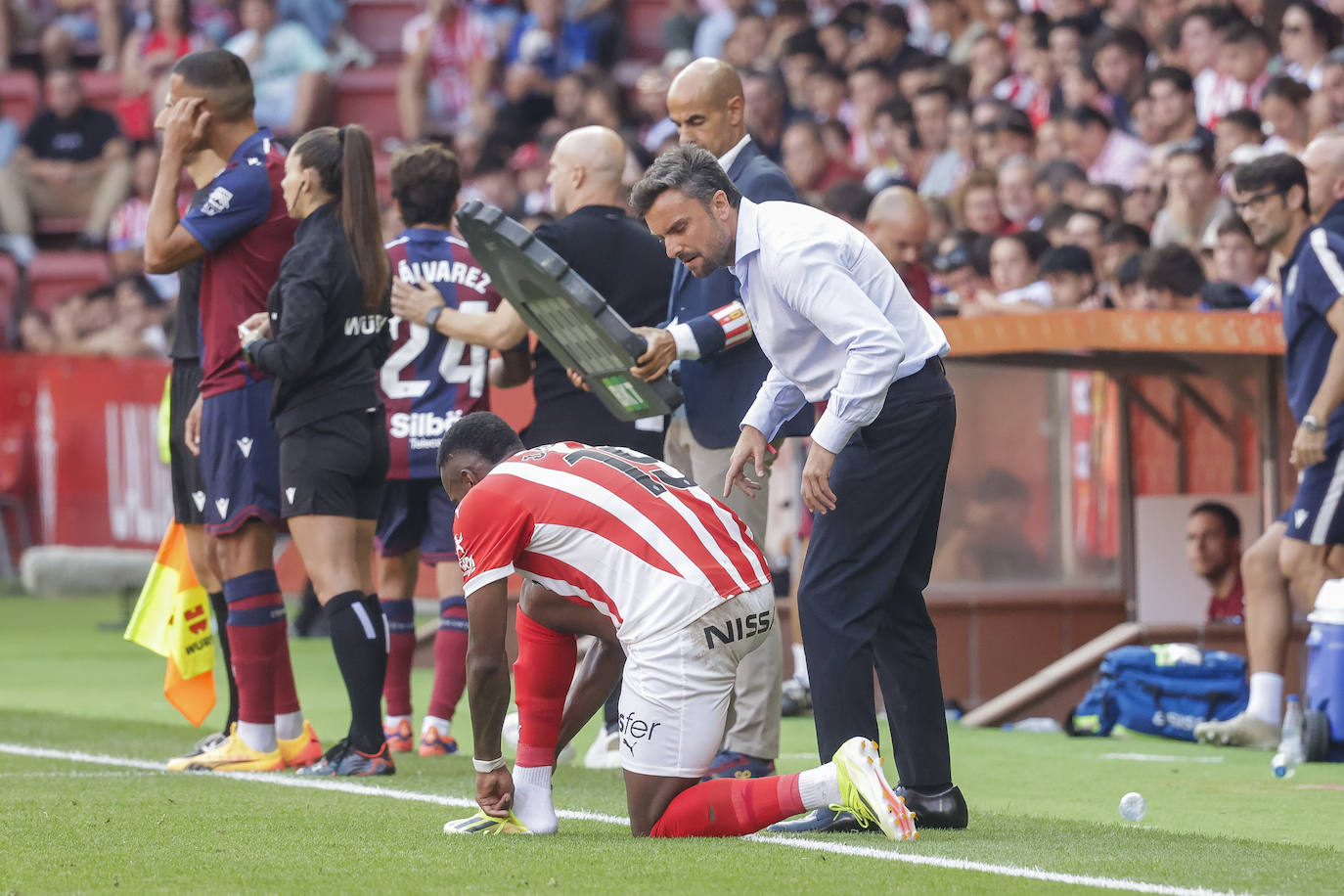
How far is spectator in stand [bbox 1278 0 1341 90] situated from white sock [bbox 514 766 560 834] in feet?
A: 28.3

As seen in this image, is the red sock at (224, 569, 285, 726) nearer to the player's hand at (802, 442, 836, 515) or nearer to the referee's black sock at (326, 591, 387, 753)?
the referee's black sock at (326, 591, 387, 753)

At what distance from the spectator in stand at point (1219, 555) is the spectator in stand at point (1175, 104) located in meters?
3.60

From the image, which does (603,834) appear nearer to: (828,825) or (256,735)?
(828,825)

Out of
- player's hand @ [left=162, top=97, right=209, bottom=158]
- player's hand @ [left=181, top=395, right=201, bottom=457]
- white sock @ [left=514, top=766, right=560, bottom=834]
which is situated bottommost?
white sock @ [left=514, top=766, right=560, bottom=834]

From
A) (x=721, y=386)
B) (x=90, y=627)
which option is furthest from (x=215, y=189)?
(x=90, y=627)

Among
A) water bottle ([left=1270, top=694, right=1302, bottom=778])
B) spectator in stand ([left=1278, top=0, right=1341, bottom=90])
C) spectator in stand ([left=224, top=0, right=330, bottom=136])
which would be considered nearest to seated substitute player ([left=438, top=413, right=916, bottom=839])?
water bottle ([left=1270, top=694, right=1302, bottom=778])

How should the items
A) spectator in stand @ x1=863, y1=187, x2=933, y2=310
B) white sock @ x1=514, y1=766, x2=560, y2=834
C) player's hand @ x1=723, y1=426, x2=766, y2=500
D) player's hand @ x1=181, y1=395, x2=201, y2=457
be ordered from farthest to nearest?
spectator in stand @ x1=863, y1=187, x2=933, y2=310
player's hand @ x1=181, y1=395, x2=201, y2=457
player's hand @ x1=723, y1=426, x2=766, y2=500
white sock @ x1=514, y1=766, x2=560, y2=834

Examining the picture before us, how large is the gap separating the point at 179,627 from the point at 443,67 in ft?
43.8

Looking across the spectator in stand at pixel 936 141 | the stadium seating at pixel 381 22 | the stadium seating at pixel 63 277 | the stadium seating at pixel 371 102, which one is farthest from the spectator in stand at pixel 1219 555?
the stadium seating at pixel 381 22

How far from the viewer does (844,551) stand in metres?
5.10

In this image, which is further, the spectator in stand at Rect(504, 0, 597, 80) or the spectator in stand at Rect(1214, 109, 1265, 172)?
the spectator in stand at Rect(504, 0, 597, 80)

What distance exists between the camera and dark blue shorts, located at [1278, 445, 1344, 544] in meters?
7.41

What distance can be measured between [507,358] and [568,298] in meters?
1.51

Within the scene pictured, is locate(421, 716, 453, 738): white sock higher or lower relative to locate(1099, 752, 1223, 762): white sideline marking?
higher
